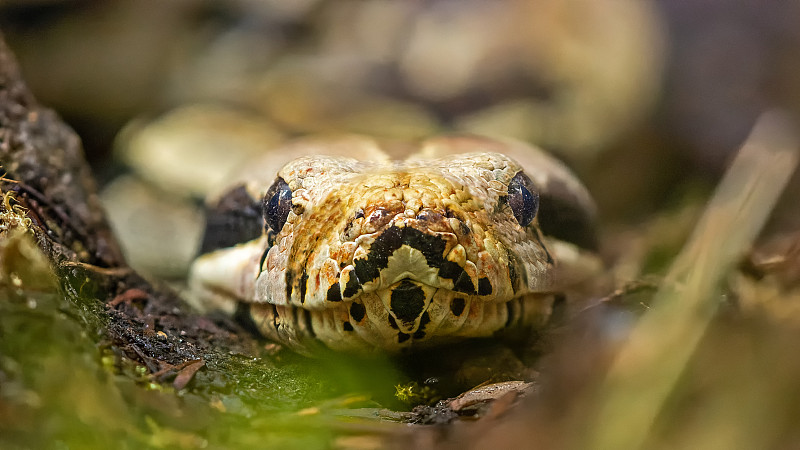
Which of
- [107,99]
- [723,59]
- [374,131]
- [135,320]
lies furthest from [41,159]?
[723,59]

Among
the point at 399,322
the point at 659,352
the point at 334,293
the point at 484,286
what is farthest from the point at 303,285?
the point at 659,352

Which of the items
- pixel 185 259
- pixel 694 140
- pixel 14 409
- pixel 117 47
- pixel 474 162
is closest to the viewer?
pixel 14 409

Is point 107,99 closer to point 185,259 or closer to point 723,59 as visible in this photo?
point 185,259

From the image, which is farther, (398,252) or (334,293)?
(334,293)

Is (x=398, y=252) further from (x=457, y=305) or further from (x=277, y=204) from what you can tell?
(x=277, y=204)

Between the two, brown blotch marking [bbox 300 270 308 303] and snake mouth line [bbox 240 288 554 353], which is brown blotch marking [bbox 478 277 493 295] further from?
brown blotch marking [bbox 300 270 308 303]

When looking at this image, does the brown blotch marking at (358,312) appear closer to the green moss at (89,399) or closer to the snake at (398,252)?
the snake at (398,252)
